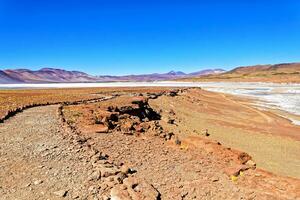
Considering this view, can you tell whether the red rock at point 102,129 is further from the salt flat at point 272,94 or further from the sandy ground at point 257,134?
the salt flat at point 272,94

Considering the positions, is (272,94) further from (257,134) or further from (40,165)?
(40,165)

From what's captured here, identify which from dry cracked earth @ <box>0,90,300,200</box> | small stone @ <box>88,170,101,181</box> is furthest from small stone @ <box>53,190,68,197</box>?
small stone @ <box>88,170,101,181</box>

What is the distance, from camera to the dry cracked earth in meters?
8.95

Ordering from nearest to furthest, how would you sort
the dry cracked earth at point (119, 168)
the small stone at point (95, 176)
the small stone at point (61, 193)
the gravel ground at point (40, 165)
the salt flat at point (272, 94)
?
1. the small stone at point (61, 193)
2. the gravel ground at point (40, 165)
3. the dry cracked earth at point (119, 168)
4. the small stone at point (95, 176)
5. the salt flat at point (272, 94)

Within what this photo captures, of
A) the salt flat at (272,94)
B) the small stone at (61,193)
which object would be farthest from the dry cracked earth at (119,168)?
the salt flat at (272,94)

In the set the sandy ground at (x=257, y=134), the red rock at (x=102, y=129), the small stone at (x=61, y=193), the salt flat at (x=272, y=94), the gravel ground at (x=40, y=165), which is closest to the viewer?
the small stone at (x=61, y=193)

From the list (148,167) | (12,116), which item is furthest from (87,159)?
(12,116)

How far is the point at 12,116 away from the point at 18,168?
30.4ft

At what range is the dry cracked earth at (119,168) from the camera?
352 inches

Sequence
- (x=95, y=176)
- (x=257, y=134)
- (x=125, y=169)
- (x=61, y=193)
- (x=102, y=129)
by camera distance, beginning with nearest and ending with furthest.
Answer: (x=61, y=193) → (x=95, y=176) → (x=125, y=169) → (x=102, y=129) → (x=257, y=134)

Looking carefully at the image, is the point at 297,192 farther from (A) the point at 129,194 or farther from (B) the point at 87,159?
(B) the point at 87,159

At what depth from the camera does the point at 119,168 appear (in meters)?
10.2

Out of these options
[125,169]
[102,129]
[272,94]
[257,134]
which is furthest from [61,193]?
[272,94]

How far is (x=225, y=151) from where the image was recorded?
1321 cm
